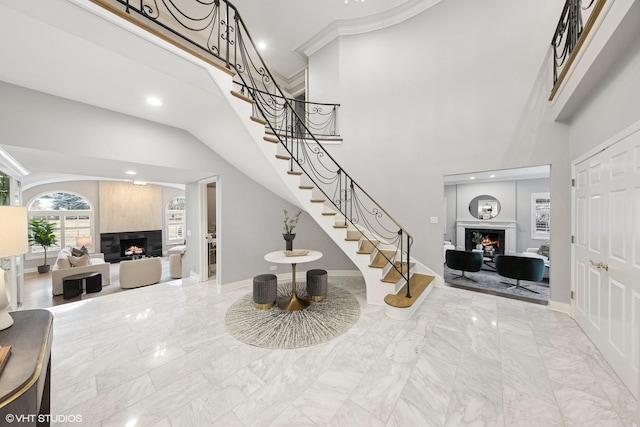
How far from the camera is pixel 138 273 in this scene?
499 cm

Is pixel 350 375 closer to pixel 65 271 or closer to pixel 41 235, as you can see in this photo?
pixel 65 271

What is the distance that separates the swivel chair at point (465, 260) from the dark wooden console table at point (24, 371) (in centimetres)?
572

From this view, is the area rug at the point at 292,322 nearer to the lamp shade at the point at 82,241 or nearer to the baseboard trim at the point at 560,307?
the baseboard trim at the point at 560,307

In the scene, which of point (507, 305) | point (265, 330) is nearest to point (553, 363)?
point (507, 305)

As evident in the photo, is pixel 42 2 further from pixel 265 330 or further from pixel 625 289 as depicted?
pixel 625 289

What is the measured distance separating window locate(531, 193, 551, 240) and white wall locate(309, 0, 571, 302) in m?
4.39

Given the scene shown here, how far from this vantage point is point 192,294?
404cm

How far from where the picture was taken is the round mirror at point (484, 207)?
279 inches

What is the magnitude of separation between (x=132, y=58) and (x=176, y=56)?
0.40 meters

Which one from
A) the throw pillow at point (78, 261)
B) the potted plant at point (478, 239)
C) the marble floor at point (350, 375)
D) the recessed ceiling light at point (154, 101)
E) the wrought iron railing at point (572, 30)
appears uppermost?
the wrought iron railing at point (572, 30)

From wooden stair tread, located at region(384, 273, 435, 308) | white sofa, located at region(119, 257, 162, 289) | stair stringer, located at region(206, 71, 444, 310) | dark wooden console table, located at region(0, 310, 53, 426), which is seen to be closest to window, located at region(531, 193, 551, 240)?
wooden stair tread, located at region(384, 273, 435, 308)

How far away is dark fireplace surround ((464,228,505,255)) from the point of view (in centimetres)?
684

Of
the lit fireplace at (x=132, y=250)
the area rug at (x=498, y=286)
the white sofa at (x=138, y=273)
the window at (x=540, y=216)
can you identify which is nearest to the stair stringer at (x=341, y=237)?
the area rug at (x=498, y=286)

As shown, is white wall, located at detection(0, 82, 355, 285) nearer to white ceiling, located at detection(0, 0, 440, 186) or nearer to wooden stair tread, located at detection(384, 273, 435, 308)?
white ceiling, located at detection(0, 0, 440, 186)
